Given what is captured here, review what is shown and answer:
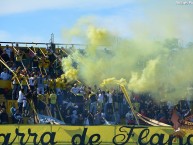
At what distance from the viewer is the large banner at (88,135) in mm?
20656

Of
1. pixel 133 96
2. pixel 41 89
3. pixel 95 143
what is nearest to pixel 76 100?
pixel 41 89

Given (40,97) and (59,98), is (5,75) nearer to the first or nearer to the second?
(40,97)

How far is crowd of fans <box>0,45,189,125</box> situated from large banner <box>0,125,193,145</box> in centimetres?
307

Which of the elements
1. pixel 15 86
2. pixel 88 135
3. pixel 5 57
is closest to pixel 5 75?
pixel 15 86

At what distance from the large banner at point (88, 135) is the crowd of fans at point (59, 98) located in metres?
3.07

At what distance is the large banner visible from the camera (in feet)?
67.8

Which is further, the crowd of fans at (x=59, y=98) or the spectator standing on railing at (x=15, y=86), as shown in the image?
the spectator standing on railing at (x=15, y=86)

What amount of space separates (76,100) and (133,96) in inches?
138

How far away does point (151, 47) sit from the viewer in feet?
101

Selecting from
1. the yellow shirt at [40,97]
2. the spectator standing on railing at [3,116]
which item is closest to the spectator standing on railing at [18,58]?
the yellow shirt at [40,97]

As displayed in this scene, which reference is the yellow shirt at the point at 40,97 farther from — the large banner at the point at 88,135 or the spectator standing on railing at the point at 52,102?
the large banner at the point at 88,135

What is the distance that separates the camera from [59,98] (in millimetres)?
26547

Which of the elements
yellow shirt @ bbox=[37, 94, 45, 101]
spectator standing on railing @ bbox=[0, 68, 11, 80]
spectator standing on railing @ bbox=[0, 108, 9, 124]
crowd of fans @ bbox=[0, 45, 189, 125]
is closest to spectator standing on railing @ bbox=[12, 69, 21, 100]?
crowd of fans @ bbox=[0, 45, 189, 125]

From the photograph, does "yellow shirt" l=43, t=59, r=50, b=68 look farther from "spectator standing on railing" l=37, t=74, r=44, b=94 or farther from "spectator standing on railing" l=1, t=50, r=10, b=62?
"spectator standing on railing" l=37, t=74, r=44, b=94
